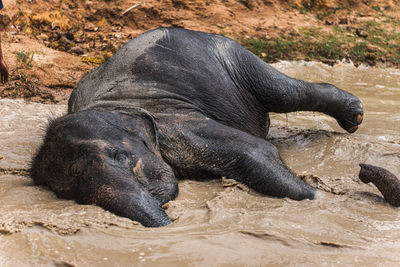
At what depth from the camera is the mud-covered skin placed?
11.0ft

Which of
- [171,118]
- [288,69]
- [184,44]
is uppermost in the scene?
[184,44]

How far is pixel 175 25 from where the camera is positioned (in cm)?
959

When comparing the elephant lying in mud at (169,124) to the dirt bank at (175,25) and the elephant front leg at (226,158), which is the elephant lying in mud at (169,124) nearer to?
the elephant front leg at (226,158)

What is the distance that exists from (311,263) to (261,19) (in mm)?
8616

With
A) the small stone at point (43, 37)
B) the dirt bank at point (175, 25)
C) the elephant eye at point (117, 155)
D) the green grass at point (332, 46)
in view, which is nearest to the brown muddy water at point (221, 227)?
the elephant eye at point (117, 155)

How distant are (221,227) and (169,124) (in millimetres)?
1251

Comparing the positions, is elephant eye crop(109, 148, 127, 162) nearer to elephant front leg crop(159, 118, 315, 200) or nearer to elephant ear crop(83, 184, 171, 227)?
elephant ear crop(83, 184, 171, 227)

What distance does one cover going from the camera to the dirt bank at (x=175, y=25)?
7.38m

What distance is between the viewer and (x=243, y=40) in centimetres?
946

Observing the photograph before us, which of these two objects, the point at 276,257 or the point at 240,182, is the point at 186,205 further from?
the point at 276,257

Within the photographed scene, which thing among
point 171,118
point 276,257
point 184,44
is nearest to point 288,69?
point 184,44

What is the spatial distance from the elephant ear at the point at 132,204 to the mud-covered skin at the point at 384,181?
1411 mm

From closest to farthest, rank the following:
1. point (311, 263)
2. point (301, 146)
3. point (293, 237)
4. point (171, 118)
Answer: point (311, 263), point (293, 237), point (171, 118), point (301, 146)

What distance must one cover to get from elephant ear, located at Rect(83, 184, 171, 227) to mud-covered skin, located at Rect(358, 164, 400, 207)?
1411 millimetres
